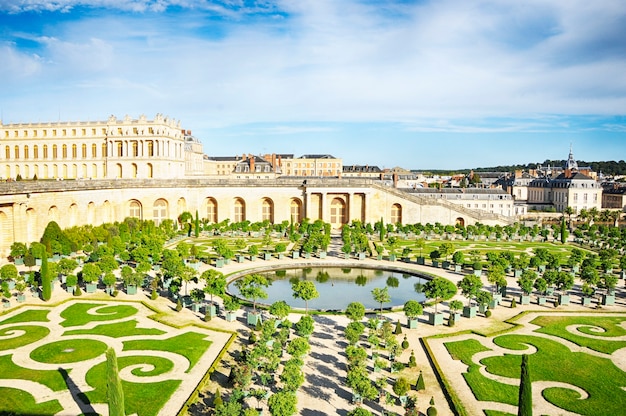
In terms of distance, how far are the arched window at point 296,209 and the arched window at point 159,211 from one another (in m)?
16.5

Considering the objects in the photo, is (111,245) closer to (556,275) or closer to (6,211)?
(6,211)

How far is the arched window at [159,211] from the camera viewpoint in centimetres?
6263

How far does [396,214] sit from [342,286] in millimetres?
30913

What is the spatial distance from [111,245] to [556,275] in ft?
114

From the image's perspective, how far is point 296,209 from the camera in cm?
6762

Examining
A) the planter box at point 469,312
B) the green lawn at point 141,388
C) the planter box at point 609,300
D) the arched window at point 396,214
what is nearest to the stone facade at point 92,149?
the arched window at point 396,214

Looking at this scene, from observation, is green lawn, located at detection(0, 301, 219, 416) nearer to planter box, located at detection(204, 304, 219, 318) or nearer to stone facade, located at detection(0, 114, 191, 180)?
planter box, located at detection(204, 304, 219, 318)

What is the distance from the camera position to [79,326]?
2634 cm

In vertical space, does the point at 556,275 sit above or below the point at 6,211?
below

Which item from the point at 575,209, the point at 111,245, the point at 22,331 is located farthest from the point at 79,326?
the point at 575,209

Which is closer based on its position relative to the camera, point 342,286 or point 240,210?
point 342,286

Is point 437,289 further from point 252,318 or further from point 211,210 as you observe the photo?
point 211,210

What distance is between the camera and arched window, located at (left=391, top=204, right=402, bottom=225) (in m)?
66.7

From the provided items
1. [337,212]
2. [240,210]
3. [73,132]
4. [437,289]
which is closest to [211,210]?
[240,210]
